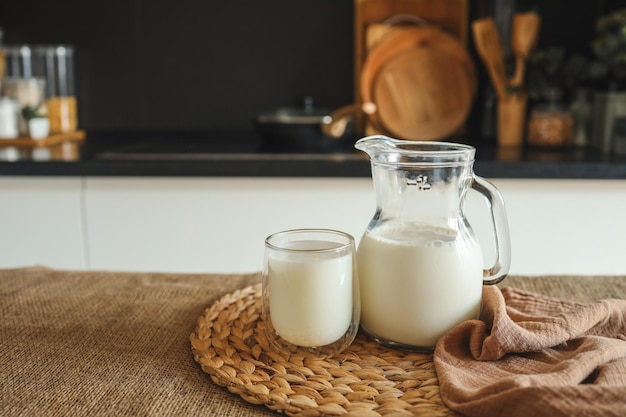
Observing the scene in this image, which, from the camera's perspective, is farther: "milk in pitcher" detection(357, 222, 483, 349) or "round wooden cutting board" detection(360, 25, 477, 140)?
"round wooden cutting board" detection(360, 25, 477, 140)

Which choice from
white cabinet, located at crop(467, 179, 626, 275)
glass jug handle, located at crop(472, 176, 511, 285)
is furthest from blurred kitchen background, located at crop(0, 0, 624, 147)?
glass jug handle, located at crop(472, 176, 511, 285)

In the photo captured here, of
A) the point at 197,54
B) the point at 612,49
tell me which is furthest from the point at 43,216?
the point at 612,49

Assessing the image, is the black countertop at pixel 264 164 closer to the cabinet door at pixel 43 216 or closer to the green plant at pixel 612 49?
the cabinet door at pixel 43 216

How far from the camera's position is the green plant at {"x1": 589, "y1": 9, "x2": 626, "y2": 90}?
5.67 feet

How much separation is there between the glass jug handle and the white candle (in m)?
0.15

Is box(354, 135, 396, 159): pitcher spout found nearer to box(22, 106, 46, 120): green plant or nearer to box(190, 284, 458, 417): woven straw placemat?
box(190, 284, 458, 417): woven straw placemat

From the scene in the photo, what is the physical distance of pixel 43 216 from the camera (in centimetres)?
170

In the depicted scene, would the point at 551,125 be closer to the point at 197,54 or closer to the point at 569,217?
the point at 569,217

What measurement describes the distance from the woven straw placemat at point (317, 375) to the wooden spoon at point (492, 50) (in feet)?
4.56

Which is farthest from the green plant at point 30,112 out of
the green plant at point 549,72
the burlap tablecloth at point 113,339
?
the green plant at point 549,72

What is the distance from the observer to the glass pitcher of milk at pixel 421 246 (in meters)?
0.64

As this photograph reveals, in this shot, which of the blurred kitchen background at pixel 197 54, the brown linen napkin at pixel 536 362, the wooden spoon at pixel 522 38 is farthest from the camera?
the blurred kitchen background at pixel 197 54

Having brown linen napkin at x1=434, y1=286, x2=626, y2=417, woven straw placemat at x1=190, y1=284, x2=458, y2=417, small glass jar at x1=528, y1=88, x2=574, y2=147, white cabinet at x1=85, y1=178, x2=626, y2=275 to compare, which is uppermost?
small glass jar at x1=528, y1=88, x2=574, y2=147

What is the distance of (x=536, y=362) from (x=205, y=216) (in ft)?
3.87
